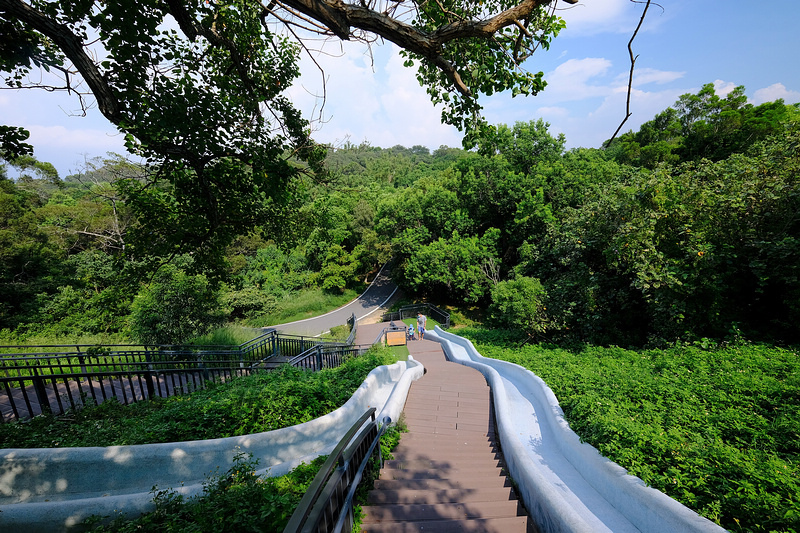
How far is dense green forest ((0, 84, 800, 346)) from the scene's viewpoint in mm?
7094

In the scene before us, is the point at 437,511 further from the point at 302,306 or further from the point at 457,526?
the point at 302,306

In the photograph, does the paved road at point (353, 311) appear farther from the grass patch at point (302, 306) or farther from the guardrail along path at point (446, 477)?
the guardrail along path at point (446, 477)

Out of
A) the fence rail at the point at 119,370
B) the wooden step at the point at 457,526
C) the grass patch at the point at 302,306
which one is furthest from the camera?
the grass patch at the point at 302,306

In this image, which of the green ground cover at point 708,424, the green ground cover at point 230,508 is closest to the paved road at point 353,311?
the green ground cover at point 230,508

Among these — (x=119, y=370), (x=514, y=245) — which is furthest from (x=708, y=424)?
(x=514, y=245)

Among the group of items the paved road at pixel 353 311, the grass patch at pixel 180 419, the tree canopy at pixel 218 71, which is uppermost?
the tree canopy at pixel 218 71

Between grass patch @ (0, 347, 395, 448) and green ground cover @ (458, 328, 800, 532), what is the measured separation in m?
3.96

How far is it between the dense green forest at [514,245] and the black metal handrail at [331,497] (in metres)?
3.76

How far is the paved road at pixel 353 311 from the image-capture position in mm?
23516

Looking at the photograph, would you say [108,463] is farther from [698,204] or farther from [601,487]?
[698,204]

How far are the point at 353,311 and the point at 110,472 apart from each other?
25.0 m

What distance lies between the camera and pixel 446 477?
400 centimetres

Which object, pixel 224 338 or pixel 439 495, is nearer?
pixel 439 495

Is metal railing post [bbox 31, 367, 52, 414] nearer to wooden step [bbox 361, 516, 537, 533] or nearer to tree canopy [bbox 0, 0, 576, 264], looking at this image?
tree canopy [bbox 0, 0, 576, 264]
